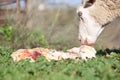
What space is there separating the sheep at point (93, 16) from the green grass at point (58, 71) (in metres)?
1.75

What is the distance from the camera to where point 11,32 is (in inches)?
398

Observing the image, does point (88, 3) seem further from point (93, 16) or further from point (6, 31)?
point (6, 31)

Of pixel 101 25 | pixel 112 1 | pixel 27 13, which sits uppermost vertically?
pixel 112 1

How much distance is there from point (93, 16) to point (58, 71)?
2.82 meters

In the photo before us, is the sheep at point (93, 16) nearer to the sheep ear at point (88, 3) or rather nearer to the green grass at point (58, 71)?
the sheep ear at point (88, 3)

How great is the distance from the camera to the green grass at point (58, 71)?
4.49 meters

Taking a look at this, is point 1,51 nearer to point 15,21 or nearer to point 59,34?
point 15,21

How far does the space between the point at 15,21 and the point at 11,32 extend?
0.45 meters

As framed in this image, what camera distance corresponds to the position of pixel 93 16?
7742mm

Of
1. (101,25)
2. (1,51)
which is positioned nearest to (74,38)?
(101,25)

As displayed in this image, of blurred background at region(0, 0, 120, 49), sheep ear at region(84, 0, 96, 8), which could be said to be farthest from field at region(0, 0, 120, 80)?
sheep ear at region(84, 0, 96, 8)

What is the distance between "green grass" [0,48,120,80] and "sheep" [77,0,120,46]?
1752mm

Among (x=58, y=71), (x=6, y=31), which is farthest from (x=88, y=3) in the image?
(x=6, y=31)

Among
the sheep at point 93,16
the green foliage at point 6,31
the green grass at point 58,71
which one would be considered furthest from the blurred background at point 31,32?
the green grass at point 58,71
